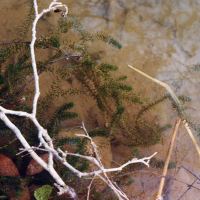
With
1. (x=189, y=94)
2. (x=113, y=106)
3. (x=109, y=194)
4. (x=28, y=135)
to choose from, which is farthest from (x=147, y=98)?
(x=28, y=135)

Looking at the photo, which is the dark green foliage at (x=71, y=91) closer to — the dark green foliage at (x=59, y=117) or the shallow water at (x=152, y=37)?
the dark green foliage at (x=59, y=117)

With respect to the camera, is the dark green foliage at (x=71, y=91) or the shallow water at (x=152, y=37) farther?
the shallow water at (x=152, y=37)

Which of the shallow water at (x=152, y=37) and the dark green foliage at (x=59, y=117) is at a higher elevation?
the shallow water at (x=152, y=37)

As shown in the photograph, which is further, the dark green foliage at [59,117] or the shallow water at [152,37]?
the shallow water at [152,37]

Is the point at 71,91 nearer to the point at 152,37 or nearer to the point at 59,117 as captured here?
the point at 59,117

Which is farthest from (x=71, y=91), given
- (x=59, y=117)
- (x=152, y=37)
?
(x=152, y=37)

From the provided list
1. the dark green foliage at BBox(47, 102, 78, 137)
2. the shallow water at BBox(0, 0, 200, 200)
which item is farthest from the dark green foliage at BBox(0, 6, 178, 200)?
the shallow water at BBox(0, 0, 200, 200)

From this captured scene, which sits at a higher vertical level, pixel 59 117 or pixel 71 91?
pixel 71 91

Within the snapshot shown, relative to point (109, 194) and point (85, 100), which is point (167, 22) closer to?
point (85, 100)

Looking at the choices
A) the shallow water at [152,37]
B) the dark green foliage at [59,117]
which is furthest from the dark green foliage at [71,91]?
the shallow water at [152,37]
